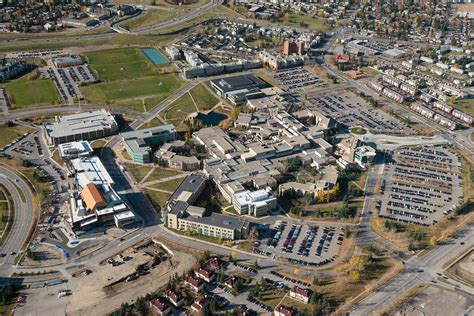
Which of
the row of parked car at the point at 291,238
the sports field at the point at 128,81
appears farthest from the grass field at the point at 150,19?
the row of parked car at the point at 291,238

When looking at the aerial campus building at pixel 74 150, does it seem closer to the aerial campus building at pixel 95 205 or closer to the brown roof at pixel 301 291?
the aerial campus building at pixel 95 205

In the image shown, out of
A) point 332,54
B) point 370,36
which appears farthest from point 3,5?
point 370,36

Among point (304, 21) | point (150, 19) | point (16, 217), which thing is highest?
point (304, 21)

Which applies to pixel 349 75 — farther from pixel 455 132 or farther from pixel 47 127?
pixel 47 127

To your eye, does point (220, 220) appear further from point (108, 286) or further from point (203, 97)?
point (203, 97)

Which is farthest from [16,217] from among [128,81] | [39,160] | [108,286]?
[128,81]
